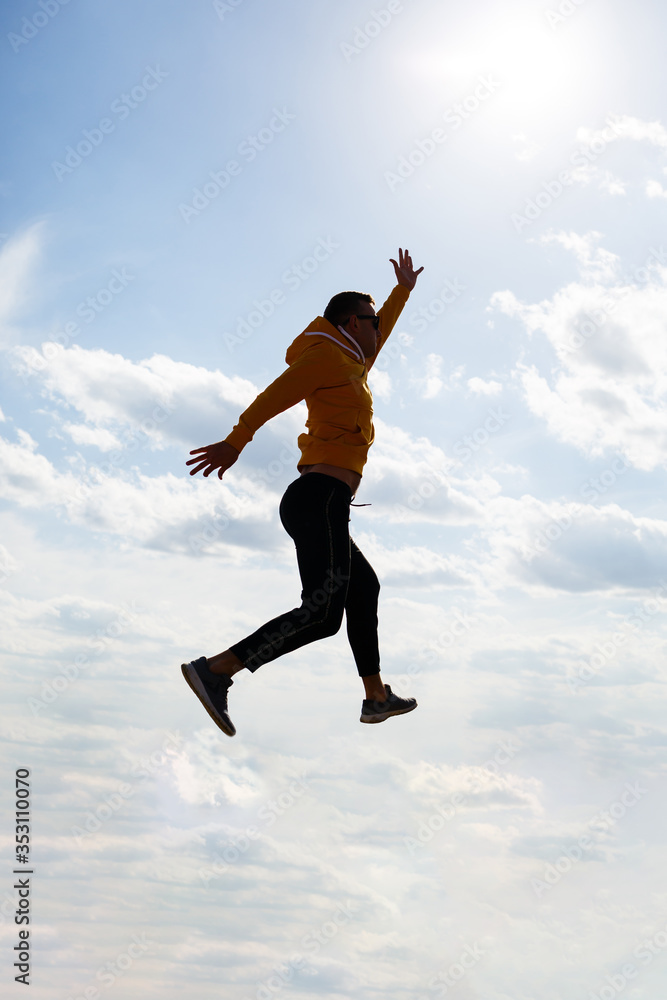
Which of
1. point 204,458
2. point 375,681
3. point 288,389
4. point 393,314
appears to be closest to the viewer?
point 204,458

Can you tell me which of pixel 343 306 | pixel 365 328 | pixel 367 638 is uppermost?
pixel 343 306

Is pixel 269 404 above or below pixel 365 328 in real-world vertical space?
below

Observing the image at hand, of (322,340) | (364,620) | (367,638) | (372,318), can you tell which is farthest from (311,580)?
(372,318)

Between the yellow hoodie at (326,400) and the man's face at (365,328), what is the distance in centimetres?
16

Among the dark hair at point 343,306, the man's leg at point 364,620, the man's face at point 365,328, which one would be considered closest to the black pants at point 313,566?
the man's leg at point 364,620

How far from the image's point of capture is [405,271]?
7.24 meters

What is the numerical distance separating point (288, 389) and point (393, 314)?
1.63m

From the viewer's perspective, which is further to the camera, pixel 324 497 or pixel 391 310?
pixel 391 310

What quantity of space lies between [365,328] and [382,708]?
2709mm

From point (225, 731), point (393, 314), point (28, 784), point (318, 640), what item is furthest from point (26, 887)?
point (393, 314)

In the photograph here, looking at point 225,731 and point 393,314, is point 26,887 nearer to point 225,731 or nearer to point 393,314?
point 225,731

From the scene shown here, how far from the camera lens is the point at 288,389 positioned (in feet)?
18.7

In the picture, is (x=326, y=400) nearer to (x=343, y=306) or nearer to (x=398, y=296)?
(x=343, y=306)

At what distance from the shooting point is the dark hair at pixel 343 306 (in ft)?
20.2
